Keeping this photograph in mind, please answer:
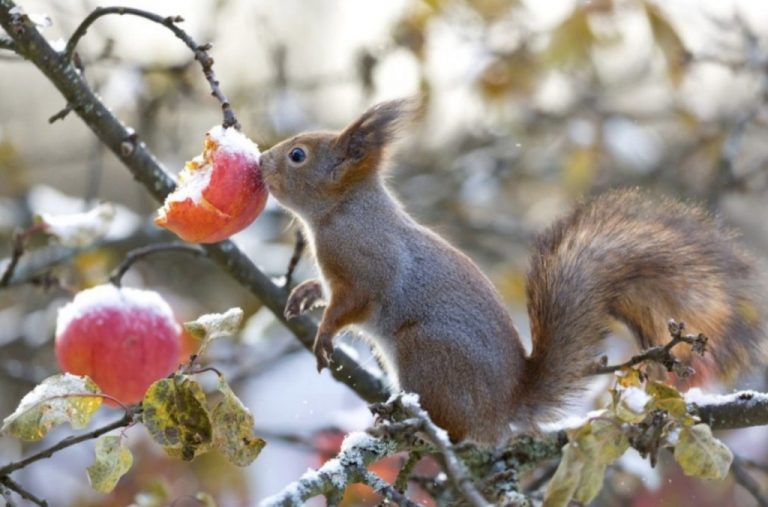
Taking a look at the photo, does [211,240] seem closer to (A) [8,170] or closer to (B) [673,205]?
(B) [673,205]

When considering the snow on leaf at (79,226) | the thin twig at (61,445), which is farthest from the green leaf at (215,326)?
the snow on leaf at (79,226)

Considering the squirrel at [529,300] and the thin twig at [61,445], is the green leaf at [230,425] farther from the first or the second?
the squirrel at [529,300]

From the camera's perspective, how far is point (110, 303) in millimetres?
2170

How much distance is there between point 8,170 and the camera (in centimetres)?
407

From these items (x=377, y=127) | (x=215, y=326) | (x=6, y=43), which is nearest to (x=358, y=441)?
(x=215, y=326)

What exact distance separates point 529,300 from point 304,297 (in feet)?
1.37

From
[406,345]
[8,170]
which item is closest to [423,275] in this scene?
[406,345]

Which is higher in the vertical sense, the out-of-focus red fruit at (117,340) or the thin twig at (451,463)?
the out-of-focus red fruit at (117,340)

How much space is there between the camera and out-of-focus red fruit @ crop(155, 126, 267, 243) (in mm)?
1783

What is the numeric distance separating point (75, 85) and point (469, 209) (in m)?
2.64

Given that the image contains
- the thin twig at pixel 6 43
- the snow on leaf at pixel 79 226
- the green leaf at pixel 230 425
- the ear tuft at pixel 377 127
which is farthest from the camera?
the snow on leaf at pixel 79 226

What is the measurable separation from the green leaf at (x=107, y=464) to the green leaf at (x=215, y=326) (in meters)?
0.17

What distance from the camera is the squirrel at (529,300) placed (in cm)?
207

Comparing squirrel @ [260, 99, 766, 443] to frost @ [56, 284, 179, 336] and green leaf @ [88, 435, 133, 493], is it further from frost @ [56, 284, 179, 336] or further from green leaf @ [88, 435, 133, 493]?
green leaf @ [88, 435, 133, 493]
